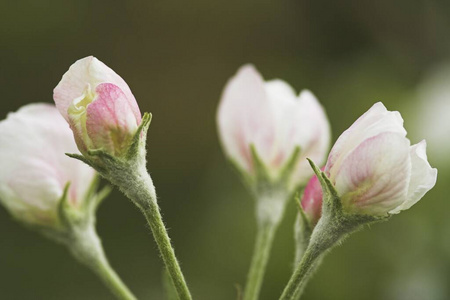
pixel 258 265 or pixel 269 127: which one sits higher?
pixel 269 127

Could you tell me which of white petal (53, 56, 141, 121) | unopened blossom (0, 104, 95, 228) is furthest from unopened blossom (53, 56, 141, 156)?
unopened blossom (0, 104, 95, 228)

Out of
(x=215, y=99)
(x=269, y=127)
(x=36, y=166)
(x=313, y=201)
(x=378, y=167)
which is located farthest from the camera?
(x=215, y=99)

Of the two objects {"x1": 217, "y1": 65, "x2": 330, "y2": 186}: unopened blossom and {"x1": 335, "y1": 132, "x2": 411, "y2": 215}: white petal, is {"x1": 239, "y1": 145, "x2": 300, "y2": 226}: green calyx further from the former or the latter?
{"x1": 335, "y1": 132, "x2": 411, "y2": 215}: white petal

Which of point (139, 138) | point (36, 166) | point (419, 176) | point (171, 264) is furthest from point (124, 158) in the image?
point (419, 176)

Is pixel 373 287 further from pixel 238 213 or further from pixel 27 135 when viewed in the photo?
pixel 27 135

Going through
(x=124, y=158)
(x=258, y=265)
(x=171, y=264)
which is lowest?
(x=258, y=265)

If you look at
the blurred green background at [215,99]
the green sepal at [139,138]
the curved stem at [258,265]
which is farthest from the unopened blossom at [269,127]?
the blurred green background at [215,99]

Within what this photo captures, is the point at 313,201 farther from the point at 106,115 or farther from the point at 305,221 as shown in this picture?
the point at 106,115
